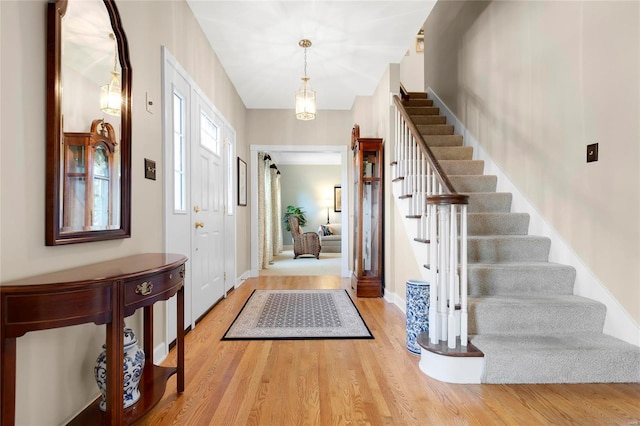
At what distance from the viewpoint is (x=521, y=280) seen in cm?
242

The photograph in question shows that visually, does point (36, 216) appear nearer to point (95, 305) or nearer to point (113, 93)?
point (95, 305)

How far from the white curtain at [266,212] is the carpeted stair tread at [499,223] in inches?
144

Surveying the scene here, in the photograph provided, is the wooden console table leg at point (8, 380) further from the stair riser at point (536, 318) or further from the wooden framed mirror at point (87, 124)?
the stair riser at point (536, 318)

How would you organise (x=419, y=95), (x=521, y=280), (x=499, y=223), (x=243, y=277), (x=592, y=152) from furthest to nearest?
(x=419, y=95) < (x=243, y=277) < (x=499, y=223) < (x=521, y=280) < (x=592, y=152)

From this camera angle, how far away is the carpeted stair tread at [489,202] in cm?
313

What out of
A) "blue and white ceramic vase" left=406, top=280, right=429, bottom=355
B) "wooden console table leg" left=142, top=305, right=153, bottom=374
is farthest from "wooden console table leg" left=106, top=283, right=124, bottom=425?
"blue and white ceramic vase" left=406, top=280, right=429, bottom=355

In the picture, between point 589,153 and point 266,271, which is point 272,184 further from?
point 589,153

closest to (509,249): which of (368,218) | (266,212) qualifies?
(368,218)

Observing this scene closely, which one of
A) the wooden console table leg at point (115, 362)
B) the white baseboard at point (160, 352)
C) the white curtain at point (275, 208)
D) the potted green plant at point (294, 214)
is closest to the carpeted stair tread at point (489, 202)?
the white baseboard at point (160, 352)

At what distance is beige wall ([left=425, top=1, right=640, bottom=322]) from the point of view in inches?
A: 79.5

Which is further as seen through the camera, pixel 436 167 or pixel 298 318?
pixel 298 318

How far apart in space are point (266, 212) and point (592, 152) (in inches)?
214

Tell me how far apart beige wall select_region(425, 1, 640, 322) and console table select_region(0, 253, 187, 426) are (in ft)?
8.53

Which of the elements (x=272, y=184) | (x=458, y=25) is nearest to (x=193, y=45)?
(x=458, y=25)
